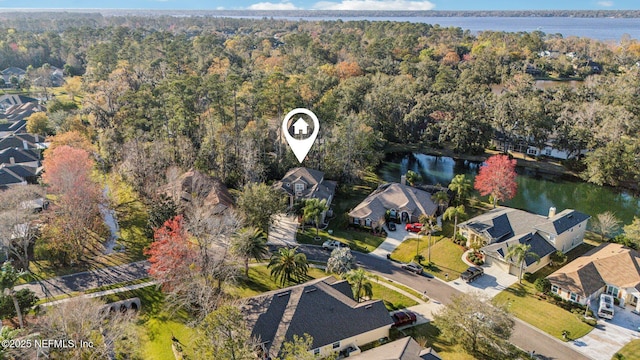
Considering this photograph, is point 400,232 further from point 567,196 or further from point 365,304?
point 567,196

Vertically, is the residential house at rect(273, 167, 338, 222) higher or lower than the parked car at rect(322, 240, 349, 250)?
higher

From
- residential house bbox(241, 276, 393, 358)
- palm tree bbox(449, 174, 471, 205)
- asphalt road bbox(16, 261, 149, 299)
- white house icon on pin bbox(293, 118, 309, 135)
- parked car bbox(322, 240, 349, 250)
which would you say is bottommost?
asphalt road bbox(16, 261, 149, 299)

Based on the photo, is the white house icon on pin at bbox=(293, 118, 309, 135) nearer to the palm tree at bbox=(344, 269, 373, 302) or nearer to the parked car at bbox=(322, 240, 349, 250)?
the parked car at bbox=(322, 240, 349, 250)

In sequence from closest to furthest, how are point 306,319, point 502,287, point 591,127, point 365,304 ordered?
1. point 306,319
2. point 365,304
3. point 502,287
4. point 591,127

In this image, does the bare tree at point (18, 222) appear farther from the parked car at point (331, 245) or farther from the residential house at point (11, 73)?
the residential house at point (11, 73)

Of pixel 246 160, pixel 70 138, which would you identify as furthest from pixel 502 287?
pixel 70 138

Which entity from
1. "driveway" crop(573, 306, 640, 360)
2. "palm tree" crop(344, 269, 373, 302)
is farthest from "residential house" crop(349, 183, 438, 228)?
"driveway" crop(573, 306, 640, 360)
